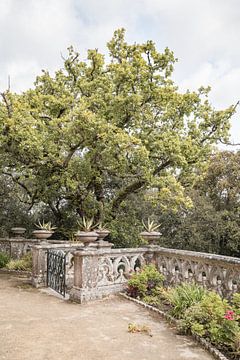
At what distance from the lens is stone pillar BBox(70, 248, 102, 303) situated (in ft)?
25.6

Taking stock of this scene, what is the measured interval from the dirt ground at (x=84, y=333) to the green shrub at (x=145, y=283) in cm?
38

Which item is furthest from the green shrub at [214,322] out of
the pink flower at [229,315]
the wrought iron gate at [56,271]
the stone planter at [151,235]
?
the wrought iron gate at [56,271]

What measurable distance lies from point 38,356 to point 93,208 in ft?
33.3

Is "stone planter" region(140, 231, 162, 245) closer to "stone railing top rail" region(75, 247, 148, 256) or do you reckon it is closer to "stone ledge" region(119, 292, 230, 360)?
"stone railing top rail" region(75, 247, 148, 256)

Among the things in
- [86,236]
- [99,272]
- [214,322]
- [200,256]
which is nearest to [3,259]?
[99,272]

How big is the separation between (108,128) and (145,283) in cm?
597

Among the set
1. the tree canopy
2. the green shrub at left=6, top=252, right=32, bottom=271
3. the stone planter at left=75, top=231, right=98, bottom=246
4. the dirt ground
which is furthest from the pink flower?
the green shrub at left=6, top=252, right=32, bottom=271

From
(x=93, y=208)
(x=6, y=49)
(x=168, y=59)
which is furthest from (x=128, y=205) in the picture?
(x=6, y=49)

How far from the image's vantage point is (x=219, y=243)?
1908 centimetres

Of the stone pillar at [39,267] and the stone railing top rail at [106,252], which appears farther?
the stone pillar at [39,267]

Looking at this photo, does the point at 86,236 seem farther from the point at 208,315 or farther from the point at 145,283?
the point at 208,315

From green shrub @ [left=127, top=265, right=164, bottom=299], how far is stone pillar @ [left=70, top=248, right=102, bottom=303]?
81 cm

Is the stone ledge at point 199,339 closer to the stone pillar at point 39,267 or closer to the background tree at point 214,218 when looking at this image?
the stone pillar at point 39,267

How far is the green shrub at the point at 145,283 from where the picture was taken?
7.97 m
